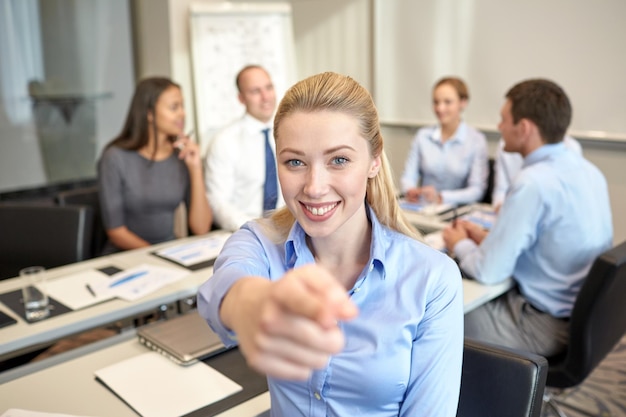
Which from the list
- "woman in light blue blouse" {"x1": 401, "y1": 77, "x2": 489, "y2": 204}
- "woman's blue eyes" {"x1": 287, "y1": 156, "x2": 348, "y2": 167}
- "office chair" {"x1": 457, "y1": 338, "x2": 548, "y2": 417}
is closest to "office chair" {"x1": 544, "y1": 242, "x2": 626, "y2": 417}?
"office chair" {"x1": 457, "y1": 338, "x2": 548, "y2": 417}

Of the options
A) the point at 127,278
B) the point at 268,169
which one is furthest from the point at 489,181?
→ the point at 127,278

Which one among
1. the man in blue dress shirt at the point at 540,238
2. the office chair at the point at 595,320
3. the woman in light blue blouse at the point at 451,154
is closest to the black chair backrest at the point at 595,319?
the office chair at the point at 595,320

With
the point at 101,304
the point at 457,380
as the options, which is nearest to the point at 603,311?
the point at 457,380

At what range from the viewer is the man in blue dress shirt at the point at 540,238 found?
2.06 meters

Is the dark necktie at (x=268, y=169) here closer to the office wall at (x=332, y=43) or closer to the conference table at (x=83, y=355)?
the conference table at (x=83, y=355)

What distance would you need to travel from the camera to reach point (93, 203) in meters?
2.92

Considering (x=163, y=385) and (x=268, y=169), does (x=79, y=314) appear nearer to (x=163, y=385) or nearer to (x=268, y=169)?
(x=163, y=385)

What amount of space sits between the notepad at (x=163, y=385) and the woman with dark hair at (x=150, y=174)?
1.32 metres

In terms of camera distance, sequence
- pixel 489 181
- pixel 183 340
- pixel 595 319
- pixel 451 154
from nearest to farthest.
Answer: pixel 183 340 → pixel 595 319 → pixel 489 181 → pixel 451 154

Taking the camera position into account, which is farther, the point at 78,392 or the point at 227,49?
the point at 227,49

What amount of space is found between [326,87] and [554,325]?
1497mm

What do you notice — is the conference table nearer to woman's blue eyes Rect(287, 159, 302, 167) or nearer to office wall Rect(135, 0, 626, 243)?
woman's blue eyes Rect(287, 159, 302, 167)

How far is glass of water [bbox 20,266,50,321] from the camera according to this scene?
69.4 inches

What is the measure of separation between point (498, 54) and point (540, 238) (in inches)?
94.8
